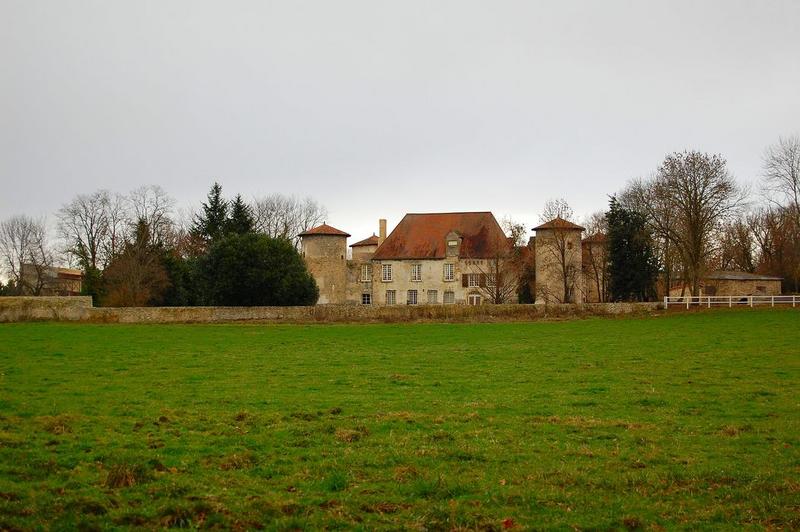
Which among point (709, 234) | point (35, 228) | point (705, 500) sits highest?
point (35, 228)

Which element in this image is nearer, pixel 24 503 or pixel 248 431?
pixel 24 503

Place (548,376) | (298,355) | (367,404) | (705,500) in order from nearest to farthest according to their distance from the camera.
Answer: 1. (705,500)
2. (367,404)
3. (548,376)
4. (298,355)

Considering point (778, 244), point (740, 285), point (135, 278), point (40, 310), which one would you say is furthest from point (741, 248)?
point (40, 310)

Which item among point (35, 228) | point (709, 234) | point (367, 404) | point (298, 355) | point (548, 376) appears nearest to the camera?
point (367, 404)

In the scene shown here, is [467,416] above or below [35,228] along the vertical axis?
below

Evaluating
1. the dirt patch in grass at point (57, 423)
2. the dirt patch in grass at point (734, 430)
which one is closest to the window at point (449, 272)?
the dirt patch in grass at point (734, 430)

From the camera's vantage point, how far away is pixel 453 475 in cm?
848

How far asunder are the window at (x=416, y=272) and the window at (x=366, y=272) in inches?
153

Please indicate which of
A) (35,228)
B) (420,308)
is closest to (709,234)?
(420,308)

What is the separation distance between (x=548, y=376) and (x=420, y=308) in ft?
85.6

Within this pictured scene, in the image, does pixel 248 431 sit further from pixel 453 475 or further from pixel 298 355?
pixel 298 355

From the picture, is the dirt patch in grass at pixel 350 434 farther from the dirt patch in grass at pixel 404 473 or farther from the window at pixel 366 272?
the window at pixel 366 272

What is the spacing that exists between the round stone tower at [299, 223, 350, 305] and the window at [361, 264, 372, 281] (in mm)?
6593

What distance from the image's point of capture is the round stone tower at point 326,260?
195ft
